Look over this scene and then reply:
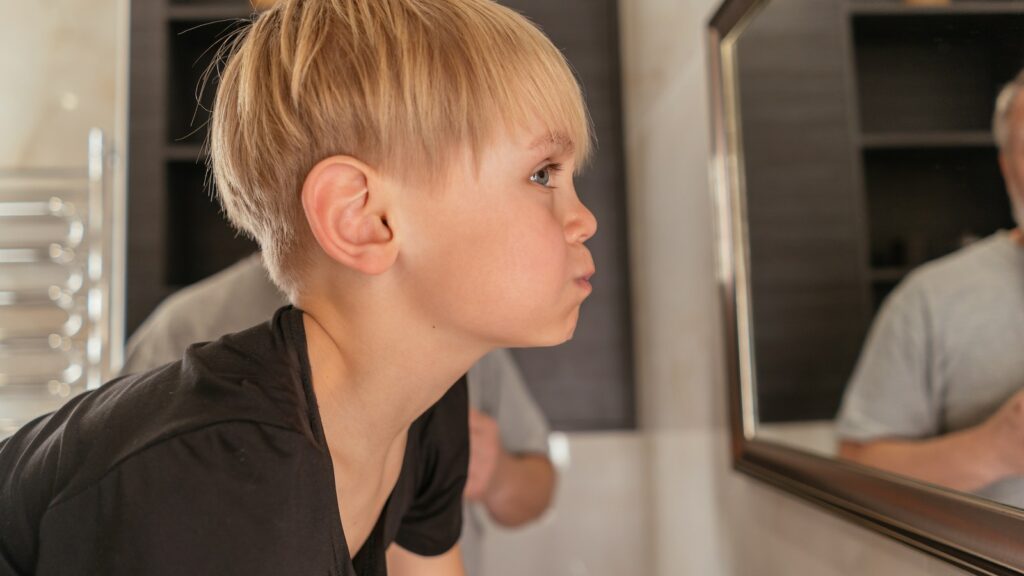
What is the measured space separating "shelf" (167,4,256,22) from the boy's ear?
151 cm

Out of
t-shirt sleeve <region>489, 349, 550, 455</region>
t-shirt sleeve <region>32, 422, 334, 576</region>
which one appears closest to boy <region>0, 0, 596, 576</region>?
t-shirt sleeve <region>32, 422, 334, 576</region>

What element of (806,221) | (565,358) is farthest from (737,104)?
(565,358)

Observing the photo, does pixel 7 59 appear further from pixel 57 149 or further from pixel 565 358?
pixel 565 358

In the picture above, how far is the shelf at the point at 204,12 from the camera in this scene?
1.99 m

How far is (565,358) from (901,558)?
4.29ft

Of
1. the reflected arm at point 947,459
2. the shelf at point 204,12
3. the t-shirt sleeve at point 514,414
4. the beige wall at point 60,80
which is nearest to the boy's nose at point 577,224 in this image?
the reflected arm at point 947,459

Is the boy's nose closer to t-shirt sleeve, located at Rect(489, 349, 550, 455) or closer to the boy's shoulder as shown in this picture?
the boy's shoulder

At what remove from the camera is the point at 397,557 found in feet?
3.09

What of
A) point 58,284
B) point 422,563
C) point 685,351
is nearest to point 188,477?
point 422,563

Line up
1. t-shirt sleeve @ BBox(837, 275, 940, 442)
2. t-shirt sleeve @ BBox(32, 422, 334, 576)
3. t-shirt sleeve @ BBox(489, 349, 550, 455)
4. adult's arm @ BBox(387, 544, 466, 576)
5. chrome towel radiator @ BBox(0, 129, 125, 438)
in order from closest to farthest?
t-shirt sleeve @ BBox(32, 422, 334, 576) → t-shirt sleeve @ BBox(837, 275, 940, 442) → adult's arm @ BBox(387, 544, 466, 576) → t-shirt sleeve @ BBox(489, 349, 550, 455) → chrome towel radiator @ BBox(0, 129, 125, 438)

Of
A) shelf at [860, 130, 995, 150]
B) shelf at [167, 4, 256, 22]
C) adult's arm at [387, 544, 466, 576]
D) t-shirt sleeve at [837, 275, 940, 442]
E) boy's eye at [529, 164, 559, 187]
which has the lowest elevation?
adult's arm at [387, 544, 466, 576]

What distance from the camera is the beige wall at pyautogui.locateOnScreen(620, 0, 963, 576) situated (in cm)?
110

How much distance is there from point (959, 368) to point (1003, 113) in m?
0.21

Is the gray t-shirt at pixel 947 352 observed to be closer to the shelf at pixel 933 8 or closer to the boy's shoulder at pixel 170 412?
the shelf at pixel 933 8
